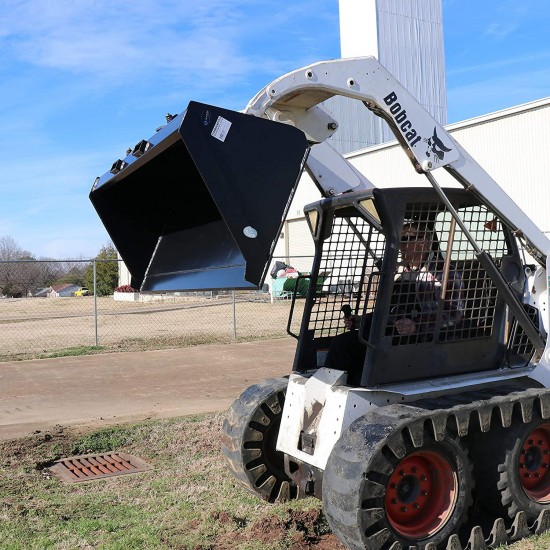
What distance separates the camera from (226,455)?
542 cm

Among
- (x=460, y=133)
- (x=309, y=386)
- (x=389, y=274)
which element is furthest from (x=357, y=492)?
(x=460, y=133)

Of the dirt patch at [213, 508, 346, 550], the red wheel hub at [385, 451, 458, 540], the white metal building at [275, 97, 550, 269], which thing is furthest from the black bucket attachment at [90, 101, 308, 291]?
the white metal building at [275, 97, 550, 269]

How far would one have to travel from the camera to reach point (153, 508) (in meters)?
5.36

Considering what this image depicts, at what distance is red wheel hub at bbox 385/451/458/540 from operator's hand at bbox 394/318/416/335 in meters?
0.78

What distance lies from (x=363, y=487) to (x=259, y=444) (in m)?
1.45

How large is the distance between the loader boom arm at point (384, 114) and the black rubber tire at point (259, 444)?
1960 millimetres

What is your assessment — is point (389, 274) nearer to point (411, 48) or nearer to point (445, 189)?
point (445, 189)

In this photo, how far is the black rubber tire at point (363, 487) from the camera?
4008mm

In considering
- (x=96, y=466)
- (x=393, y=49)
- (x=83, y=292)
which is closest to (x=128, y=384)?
(x=96, y=466)

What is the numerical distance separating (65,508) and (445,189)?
367 cm

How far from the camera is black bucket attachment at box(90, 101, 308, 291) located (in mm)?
4059

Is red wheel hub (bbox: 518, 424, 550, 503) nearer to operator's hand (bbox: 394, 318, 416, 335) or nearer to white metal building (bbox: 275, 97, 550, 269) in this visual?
operator's hand (bbox: 394, 318, 416, 335)

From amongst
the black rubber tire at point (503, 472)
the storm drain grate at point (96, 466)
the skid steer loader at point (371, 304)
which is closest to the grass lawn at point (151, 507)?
the storm drain grate at point (96, 466)

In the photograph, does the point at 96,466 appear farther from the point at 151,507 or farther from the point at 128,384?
the point at 128,384
